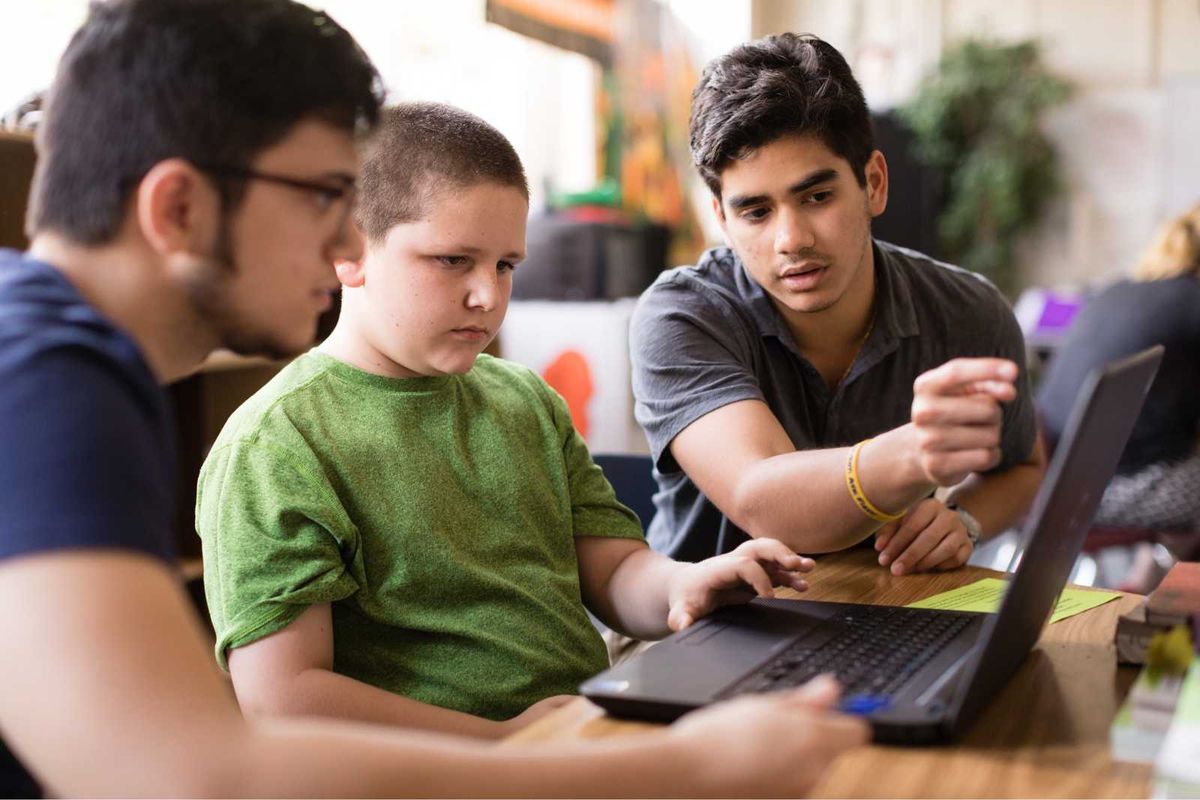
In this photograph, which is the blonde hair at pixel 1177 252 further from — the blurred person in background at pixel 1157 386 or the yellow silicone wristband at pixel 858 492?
the yellow silicone wristband at pixel 858 492

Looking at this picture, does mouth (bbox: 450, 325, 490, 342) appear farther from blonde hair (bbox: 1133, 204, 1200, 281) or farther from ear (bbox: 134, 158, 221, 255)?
blonde hair (bbox: 1133, 204, 1200, 281)

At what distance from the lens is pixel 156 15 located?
802 millimetres

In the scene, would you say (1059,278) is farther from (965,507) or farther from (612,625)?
(612,625)

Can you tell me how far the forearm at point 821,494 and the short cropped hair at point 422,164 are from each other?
1.32ft

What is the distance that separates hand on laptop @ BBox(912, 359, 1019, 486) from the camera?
0.96m

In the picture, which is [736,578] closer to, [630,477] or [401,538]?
[401,538]

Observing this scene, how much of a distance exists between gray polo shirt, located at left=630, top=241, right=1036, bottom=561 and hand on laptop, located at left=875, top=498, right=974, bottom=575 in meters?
0.26

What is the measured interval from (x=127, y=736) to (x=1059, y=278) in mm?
6578

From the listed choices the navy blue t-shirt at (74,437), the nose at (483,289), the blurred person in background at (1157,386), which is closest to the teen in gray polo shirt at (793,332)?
the nose at (483,289)

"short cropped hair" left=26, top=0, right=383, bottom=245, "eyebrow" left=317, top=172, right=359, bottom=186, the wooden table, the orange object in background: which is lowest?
the orange object in background

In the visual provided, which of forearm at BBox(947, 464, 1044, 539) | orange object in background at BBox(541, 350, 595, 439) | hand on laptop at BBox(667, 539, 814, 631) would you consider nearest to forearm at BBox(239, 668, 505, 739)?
hand on laptop at BBox(667, 539, 814, 631)

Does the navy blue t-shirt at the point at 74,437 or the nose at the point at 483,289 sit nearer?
the navy blue t-shirt at the point at 74,437

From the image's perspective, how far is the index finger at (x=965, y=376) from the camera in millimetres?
943

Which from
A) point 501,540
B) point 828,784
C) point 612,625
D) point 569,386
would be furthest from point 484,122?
point 569,386
